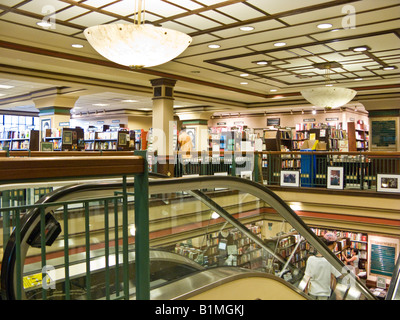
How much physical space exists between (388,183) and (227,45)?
164 inches

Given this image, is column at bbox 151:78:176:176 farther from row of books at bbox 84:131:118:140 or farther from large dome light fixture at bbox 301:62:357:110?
large dome light fixture at bbox 301:62:357:110

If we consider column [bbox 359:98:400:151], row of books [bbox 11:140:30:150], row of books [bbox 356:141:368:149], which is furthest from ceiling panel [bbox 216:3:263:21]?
row of books [bbox 356:141:368:149]

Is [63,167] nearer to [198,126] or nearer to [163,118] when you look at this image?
[163,118]

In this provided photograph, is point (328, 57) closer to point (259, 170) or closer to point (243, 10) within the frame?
point (259, 170)

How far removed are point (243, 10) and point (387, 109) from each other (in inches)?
361

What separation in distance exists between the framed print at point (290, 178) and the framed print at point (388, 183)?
1.72 m

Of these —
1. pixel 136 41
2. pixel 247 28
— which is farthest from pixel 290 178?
pixel 136 41

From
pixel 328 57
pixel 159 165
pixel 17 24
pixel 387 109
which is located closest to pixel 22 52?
pixel 17 24

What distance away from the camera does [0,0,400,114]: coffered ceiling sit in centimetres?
541

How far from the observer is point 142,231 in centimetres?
146

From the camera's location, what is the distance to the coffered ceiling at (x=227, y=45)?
5410 millimetres

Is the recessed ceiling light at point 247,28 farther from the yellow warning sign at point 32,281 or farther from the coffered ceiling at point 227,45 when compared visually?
the yellow warning sign at point 32,281

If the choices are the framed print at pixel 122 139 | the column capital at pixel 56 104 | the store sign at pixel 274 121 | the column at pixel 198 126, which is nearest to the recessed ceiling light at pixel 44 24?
the framed print at pixel 122 139

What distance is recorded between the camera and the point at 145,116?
18859 millimetres
